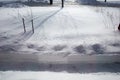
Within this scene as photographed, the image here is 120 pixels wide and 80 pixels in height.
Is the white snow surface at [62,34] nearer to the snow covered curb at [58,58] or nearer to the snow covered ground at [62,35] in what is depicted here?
the snow covered ground at [62,35]

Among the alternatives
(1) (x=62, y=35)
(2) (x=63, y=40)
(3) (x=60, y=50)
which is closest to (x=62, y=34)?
(1) (x=62, y=35)

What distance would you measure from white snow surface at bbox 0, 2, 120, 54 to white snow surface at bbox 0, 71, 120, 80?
7.38 feet

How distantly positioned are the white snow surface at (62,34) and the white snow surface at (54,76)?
7.38 feet

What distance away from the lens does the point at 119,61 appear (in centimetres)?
854

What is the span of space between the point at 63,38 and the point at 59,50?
1774 millimetres

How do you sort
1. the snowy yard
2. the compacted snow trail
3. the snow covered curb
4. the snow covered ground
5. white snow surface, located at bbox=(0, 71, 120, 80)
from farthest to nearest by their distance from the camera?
1. the snow covered ground
2. the compacted snow trail
3. the snow covered curb
4. the snowy yard
5. white snow surface, located at bbox=(0, 71, 120, 80)

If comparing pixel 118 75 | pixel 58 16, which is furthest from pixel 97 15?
pixel 118 75

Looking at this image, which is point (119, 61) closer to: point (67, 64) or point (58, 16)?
point (67, 64)

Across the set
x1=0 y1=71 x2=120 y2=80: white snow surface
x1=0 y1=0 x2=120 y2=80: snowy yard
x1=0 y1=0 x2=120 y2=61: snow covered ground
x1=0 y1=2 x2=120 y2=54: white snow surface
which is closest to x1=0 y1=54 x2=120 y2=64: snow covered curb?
x1=0 y1=0 x2=120 y2=80: snowy yard

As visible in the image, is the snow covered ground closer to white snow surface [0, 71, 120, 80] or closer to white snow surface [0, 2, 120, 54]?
white snow surface [0, 2, 120, 54]

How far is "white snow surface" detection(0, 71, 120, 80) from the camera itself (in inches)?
265

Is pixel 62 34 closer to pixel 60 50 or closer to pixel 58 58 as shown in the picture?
pixel 60 50

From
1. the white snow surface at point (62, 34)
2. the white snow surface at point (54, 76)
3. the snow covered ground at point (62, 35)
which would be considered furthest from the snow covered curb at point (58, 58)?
the white snow surface at point (54, 76)

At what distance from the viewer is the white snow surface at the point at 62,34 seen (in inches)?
387
